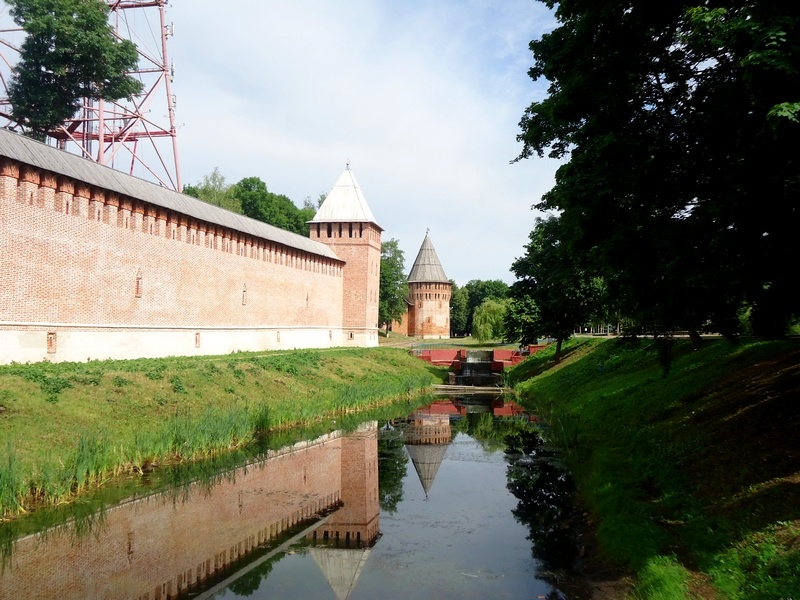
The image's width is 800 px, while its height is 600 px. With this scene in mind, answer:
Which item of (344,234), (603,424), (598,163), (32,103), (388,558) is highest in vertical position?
(32,103)

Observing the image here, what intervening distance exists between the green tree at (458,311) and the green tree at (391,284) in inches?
749

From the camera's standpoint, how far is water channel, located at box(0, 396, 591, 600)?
21.7 ft

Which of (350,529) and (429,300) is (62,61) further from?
(429,300)

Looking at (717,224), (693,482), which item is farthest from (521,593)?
(717,224)

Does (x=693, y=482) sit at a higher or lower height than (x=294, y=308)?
lower

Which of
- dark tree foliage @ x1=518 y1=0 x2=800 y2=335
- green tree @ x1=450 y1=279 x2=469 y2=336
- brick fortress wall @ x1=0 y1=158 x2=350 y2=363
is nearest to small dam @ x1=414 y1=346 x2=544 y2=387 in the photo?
brick fortress wall @ x1=0 y1=158 x2=350 y2=363

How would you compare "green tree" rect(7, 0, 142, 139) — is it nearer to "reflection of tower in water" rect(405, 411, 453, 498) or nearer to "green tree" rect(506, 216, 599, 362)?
"green tree" rect(506, 216, 599, 362)

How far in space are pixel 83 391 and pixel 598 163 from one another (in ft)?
32.7

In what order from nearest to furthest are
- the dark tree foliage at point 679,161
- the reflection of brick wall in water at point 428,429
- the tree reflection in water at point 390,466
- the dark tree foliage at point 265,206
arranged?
the dark tree foliage at point 679,161
the tree reflection in water at point 390,466
the reflection of brick wall in water at point 428,429
the dark tree foliage at point 265,206

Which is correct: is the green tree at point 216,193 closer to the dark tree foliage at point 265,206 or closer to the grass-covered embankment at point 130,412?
the dark tree foliage at point 265,206

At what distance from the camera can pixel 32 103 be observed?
28812 mm

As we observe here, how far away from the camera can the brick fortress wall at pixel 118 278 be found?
14.8 meters

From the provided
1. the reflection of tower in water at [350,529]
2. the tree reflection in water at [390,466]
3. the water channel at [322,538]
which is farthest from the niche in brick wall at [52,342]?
the tree reflection in water at [390,466]

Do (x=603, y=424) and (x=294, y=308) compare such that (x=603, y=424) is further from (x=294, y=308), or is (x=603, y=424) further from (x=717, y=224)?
(x=294, y=308)
